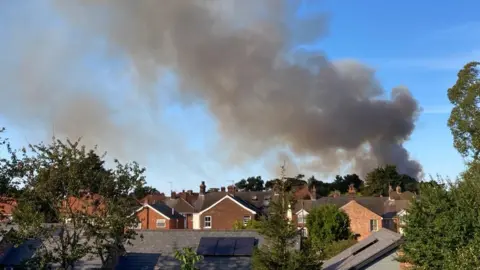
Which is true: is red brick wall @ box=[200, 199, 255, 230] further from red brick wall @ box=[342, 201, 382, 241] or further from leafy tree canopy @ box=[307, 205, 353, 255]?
leafy tree canopy @ box=[307, 205, 353, 255]

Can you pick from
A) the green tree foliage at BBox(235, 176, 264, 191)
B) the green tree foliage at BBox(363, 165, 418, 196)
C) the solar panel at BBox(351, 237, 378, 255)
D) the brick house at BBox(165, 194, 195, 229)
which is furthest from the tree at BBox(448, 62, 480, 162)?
the green tree foliage at BBox(235, 176, 264, 191)

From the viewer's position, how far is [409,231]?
23609 mm

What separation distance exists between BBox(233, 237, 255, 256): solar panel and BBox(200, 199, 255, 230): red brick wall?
40.9 meters

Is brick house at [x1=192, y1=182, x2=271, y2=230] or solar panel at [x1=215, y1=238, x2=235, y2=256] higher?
brick house at [x1=192, y1=182, x2=271, y2=230]

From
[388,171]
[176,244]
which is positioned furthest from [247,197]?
[176,244]

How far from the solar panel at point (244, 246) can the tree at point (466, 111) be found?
20492 millimetres

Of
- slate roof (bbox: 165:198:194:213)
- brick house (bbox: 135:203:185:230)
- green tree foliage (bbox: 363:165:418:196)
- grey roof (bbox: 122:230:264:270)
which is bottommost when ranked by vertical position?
grey roof (bbox: 122:230:264:270)

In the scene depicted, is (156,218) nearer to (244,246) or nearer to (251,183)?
(244,246)

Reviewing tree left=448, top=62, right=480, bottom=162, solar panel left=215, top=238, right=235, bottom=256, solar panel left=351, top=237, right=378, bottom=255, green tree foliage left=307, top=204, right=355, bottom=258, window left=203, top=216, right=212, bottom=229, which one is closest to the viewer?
solar panel left=215, top=238, right=235, bottom=256

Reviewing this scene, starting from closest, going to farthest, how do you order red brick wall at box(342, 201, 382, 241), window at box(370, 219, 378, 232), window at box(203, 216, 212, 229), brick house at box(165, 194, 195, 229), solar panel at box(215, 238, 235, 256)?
1. solar panel at box(215, 238, 235, 256)
2. red brick wall at box(342, 201, 382, 241)
3. window at box(370, 219, 378, 232)
4. window at box(203, 216, 212, 229)
5. brick house at box(165, 194, 195, 229)

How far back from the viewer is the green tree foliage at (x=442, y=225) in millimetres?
22172

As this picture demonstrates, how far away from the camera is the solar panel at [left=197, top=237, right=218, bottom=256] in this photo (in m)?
28.7

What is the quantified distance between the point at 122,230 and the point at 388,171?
10126cm

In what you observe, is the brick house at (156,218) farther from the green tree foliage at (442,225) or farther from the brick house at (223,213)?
the green tree foliage at (442,225)
